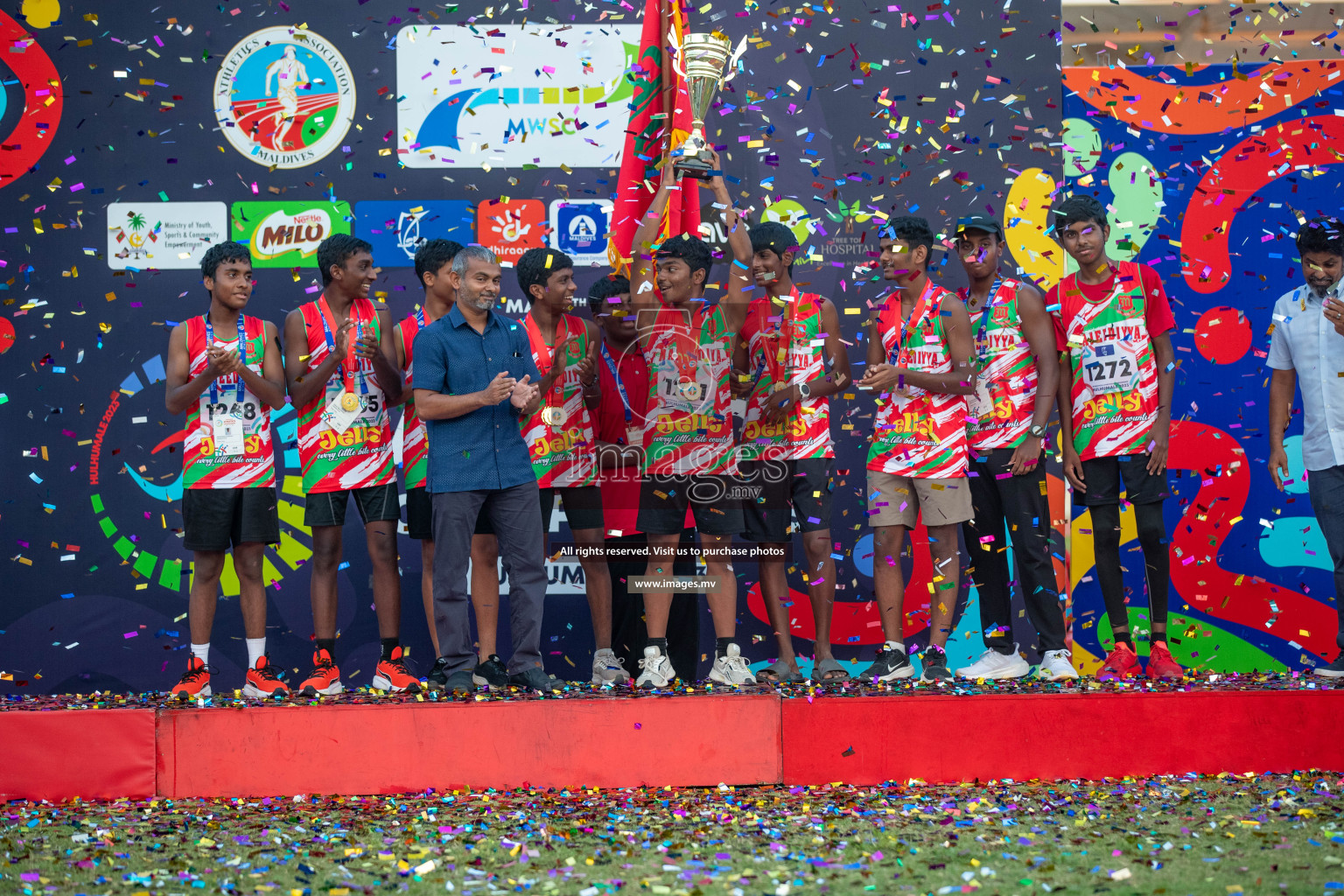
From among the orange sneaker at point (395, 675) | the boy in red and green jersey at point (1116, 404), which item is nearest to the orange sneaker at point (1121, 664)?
the boy in red and green jersey at point (1116, 404)

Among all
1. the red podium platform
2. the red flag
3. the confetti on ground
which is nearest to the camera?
the red podium platform

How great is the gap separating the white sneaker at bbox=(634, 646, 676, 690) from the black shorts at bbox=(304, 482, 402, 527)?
111 centimetres

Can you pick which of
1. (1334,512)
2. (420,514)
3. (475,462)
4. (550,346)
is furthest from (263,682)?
(1334,512)

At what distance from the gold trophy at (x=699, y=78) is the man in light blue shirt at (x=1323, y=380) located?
2.33 m

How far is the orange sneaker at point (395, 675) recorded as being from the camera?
14.3ft

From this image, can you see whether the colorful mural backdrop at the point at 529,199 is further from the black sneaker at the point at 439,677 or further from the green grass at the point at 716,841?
the green grass at the point at 716,841

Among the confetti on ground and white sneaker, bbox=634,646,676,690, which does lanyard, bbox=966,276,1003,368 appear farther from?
white sneaker, bbox=634,646,676,690

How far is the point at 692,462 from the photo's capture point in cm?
439

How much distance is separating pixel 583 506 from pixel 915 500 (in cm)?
132

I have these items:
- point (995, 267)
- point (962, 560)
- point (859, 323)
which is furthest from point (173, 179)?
point (962, 560)

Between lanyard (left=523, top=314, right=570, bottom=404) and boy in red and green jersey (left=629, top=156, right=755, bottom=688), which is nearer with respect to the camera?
boy in red and green jersey (left=629, top=156, right=755, bottom=688)

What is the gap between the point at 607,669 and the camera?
450 cm

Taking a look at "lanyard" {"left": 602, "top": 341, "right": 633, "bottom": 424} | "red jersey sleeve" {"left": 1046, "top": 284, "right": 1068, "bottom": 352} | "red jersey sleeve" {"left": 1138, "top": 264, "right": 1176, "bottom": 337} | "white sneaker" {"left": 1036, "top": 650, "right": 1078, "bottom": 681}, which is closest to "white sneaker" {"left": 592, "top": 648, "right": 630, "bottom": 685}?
"lanyard" {"left": 602, "top": 341, "right": 633, "bottom": 424}

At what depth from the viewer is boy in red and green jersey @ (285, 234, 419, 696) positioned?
14.3 feet
